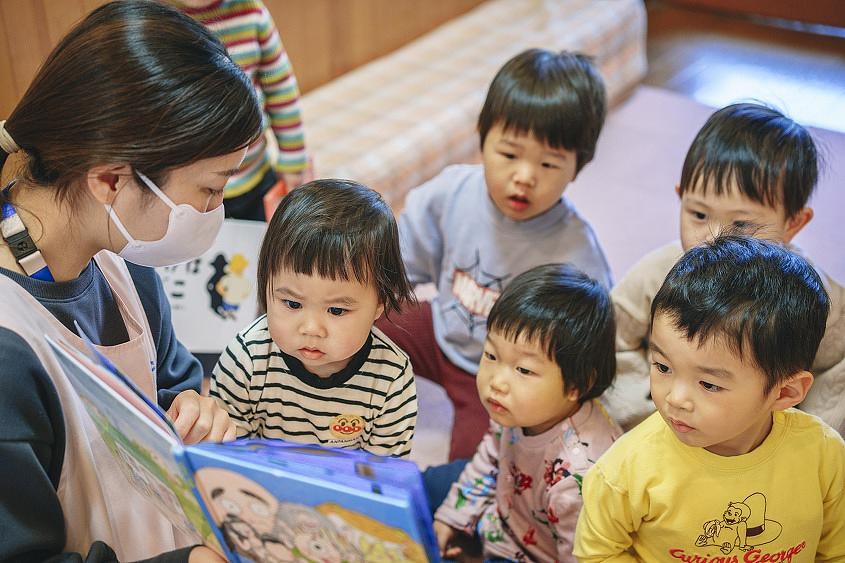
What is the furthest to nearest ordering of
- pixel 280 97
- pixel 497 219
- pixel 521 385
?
1. pixel 280 97
2. pixel 497 219
3. pixel 521 385

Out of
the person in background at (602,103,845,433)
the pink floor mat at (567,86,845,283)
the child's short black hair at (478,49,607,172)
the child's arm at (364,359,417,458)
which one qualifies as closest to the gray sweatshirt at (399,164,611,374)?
the child's short black hair at (478,49,607,172)

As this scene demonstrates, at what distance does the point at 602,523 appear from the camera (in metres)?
1.33

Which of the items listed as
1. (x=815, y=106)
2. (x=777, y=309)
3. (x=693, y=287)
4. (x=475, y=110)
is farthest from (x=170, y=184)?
(x=815, y=106)

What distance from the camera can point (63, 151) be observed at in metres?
1.11

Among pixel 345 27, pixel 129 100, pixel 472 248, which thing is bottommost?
pixel 345 27

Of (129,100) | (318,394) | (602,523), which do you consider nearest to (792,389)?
(602,523)

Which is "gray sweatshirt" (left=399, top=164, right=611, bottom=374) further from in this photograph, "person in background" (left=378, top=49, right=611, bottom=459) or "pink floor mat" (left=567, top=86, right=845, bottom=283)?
"pink floor mat" (left=567, top=86, right=845, bottom=283)

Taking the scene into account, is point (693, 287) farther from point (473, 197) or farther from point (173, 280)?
point (173, 280)

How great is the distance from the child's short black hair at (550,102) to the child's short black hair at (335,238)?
22.4 inches

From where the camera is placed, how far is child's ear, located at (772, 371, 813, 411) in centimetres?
126

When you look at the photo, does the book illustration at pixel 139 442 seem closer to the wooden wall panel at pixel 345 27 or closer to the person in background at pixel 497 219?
the person in background at pixel 497 219

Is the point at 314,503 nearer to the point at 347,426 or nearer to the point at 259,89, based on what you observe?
the point at 347,426

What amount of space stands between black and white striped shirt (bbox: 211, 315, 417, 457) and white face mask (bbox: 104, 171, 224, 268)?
7.6 inches

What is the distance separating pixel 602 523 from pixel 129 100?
2.79ft
